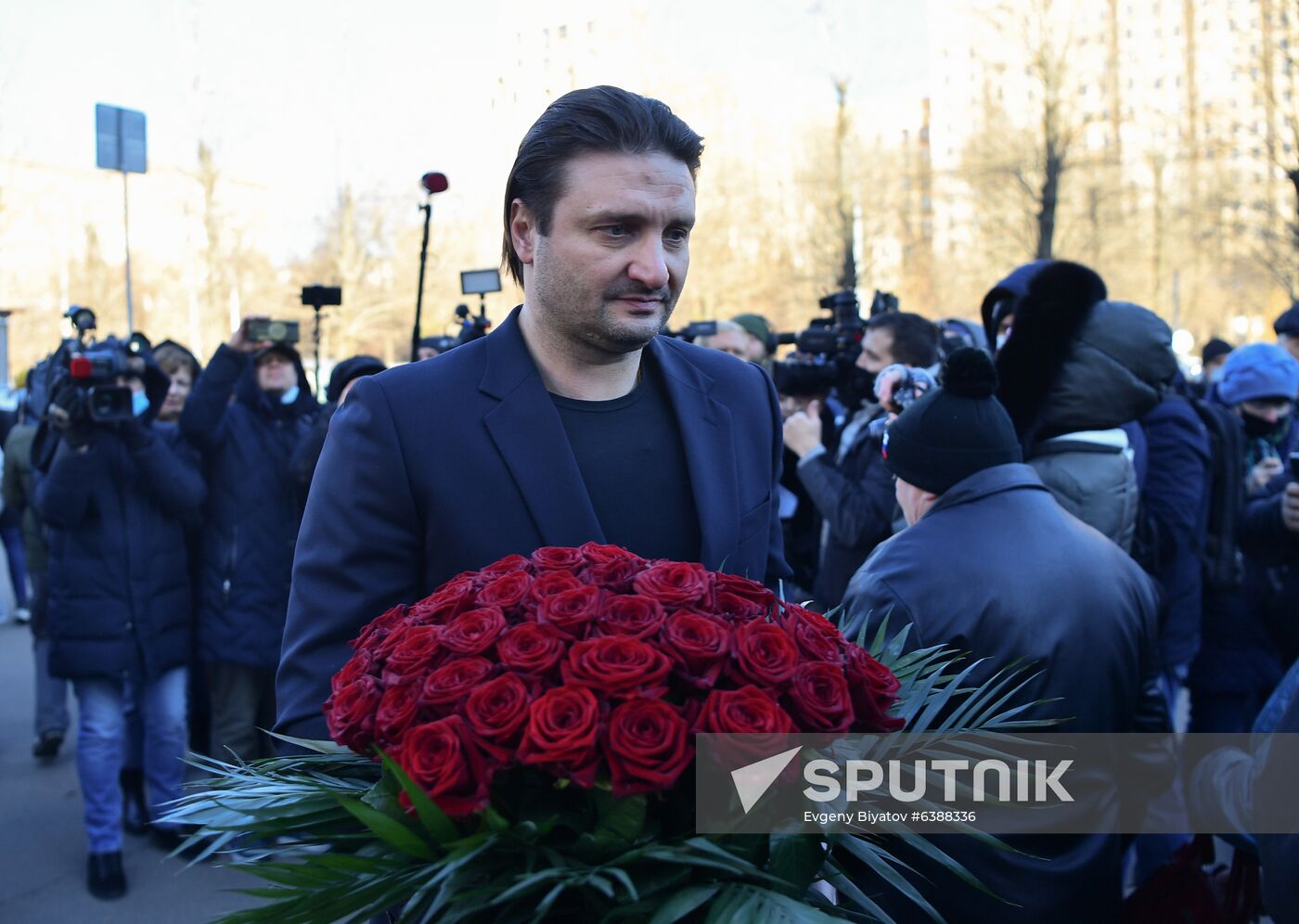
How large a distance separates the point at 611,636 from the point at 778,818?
0.27 m

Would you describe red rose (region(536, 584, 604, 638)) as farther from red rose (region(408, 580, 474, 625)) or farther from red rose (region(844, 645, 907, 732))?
red rose (region(844, 645, 907, 732))

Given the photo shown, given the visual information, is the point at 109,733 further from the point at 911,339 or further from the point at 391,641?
the point at 391,641

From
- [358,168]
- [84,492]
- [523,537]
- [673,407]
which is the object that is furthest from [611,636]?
[358,168]

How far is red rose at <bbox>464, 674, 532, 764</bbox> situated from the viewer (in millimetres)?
1270

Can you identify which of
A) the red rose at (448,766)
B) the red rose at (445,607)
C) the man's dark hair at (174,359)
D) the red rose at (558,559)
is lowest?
the red rose at (448,766)

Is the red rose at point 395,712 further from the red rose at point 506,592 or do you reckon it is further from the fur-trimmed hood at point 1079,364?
the fur-trimmed hood at point 1079,364

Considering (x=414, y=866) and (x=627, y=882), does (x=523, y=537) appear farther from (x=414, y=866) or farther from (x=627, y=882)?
(x=627, y=882)

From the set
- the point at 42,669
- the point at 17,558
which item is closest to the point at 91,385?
the point at 42,669

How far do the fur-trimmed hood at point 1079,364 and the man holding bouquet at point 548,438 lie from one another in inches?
76.8

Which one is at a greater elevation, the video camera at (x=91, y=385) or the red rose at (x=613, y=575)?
the video camera at (x=91, y=385)

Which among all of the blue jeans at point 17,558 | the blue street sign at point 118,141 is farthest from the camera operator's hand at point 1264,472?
the blue jeans at point 17,558

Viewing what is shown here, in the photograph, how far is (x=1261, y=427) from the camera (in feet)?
19.7

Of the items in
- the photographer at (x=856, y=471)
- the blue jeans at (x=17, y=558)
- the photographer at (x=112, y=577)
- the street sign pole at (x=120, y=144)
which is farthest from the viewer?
the blue jeans at (x=17, y=558)

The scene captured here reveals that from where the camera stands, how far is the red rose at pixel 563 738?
1238 millimetres
